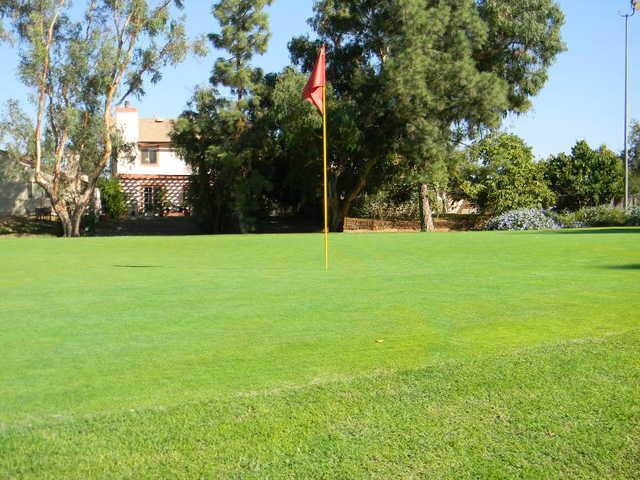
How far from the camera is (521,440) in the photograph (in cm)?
420

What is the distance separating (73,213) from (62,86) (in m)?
7.01

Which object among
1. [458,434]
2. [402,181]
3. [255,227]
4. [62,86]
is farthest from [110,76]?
[458,434]

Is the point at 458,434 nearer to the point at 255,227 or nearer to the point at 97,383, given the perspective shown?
the point at 97,383

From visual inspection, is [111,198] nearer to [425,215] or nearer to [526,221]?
[425,215]

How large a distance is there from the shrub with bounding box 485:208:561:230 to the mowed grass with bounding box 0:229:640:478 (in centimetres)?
2588

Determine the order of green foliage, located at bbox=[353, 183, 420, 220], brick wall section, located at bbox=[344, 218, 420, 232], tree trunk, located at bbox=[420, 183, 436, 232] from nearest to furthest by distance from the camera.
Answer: tree trunk, located at bbox=[420, 183, 436, 232] → brick wall section, located at bbox=[344, 218, 420, 232] → green foliage, located at bbox=[353, 183, 420, 220]

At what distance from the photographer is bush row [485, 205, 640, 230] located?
3553 centimetres

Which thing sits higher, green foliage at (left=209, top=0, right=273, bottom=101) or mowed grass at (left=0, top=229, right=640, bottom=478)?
green foliage at (left=209, top=0, right=273, bottom=101)

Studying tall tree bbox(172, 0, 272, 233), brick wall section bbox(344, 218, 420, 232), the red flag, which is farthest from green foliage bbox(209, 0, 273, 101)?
the red flag

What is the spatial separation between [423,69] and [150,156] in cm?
2911

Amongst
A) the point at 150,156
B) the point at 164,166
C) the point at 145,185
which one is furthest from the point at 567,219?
the point at 150,156

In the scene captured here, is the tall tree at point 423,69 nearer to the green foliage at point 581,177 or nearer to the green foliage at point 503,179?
the green foliage at point 503,179

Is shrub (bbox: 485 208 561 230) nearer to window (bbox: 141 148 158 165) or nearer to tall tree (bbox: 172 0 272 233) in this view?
tall tree (bbox: 172 0 272 233)

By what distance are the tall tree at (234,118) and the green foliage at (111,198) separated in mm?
9485
